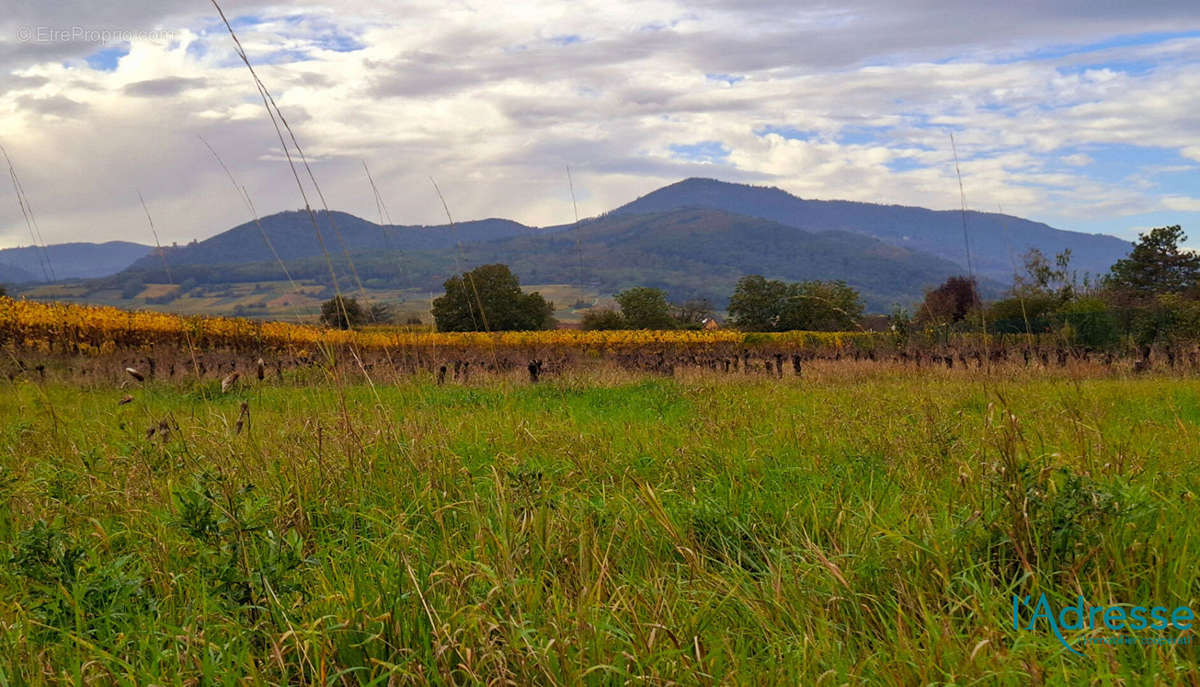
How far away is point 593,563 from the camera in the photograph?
8.99 ft

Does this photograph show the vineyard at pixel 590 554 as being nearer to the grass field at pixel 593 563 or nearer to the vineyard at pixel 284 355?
the grass field at pixel 593 563

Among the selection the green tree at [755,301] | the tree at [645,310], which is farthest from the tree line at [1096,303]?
the tree at [645,310]

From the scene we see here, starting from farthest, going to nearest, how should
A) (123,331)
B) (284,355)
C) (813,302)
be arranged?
1. (813,302)
2. (284,355)
3. (123,331)

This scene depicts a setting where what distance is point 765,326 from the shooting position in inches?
1983

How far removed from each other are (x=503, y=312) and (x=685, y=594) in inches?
1956

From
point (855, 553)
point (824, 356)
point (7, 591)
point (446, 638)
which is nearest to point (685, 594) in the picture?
point (855, 553)

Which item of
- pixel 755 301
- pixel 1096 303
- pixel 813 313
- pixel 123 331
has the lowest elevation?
pixel 1096 303

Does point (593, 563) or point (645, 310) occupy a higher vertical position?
point (645, 310)

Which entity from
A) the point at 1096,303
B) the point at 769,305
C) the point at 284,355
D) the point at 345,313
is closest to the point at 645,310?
the point at 769,305

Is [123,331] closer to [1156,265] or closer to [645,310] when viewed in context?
[645,310]

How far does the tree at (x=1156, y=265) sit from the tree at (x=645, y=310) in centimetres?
3408

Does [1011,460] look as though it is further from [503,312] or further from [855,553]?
[503,312]

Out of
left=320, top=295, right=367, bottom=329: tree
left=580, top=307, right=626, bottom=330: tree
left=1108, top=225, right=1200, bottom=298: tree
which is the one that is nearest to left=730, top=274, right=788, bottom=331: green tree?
left=580, top=307, right=626, bottom=330: tree

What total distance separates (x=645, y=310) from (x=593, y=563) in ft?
179
